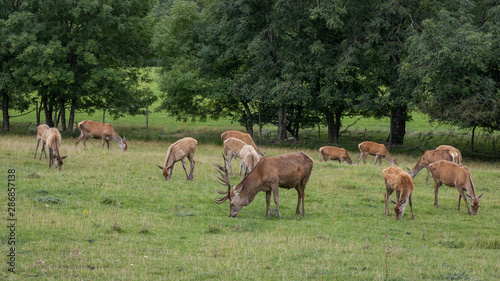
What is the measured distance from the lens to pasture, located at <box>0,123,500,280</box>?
26.3 feet

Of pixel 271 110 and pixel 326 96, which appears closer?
pixel 326 96

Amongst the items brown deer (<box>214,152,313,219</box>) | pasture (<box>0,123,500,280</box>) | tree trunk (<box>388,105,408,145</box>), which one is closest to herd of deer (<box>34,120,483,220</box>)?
brown deer (<box>214,152,313,219</box>)

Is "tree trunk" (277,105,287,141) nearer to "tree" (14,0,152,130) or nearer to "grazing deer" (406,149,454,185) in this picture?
"tree" (14,0,152,130)

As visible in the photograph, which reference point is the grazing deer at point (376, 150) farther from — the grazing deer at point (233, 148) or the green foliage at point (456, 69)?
the grazing deer at point (233, 148)

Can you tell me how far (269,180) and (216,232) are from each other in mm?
2223

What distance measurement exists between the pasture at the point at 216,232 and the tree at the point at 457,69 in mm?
6348

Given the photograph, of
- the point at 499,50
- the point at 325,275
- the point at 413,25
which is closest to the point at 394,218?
the point at 325,275

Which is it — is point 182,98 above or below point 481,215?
above

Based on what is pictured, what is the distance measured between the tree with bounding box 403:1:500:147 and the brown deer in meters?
12.0

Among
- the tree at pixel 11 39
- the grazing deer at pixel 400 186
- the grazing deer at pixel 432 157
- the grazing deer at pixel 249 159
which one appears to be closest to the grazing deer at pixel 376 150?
the grazing deer at pixel 432 157

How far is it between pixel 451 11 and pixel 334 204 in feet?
54.6

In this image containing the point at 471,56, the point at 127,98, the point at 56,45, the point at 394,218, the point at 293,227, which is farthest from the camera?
the point at 127,98

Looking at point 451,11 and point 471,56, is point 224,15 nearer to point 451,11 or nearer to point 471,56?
point 451,11

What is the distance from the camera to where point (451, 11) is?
84.4ft
